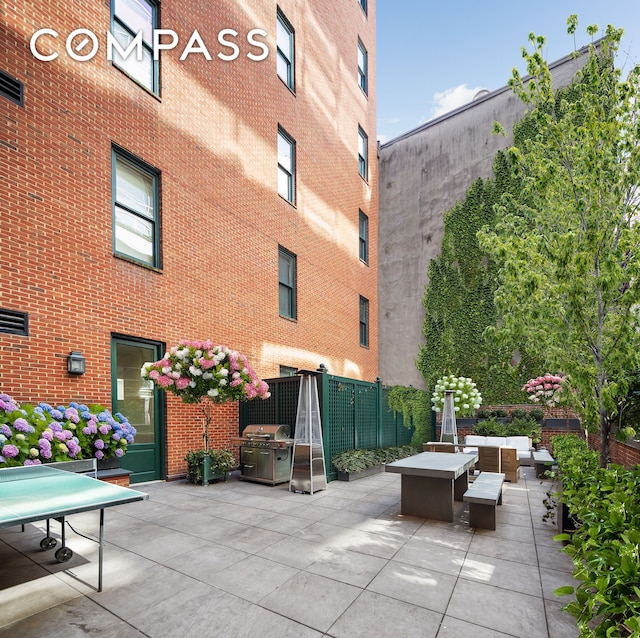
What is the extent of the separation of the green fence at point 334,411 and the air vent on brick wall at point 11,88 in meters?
6.75

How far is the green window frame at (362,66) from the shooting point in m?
17.5

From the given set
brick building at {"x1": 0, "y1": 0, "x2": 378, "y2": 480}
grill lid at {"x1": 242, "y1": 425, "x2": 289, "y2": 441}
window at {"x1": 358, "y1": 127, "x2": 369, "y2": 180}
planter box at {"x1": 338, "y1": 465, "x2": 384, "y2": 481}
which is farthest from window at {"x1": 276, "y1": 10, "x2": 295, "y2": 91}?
planter box at {"x1": 338, "y1": 465, "x2": 384, "y2": 481}

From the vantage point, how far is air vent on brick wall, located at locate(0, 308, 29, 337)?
19.3ft

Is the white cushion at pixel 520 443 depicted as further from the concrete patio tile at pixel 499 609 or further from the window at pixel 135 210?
the window at pixel 135 210

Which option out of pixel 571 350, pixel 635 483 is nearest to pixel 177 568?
pixel 635 483

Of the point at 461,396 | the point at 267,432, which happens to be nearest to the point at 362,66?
the point at 461,396

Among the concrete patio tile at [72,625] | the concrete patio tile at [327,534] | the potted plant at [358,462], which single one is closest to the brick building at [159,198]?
the potted plant at [358,462]

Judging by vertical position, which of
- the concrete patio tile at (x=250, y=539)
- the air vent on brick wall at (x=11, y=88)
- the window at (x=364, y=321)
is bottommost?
the concrete patio tile at (x=250, y=539)

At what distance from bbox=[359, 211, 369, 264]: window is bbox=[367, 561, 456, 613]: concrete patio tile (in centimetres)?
1428

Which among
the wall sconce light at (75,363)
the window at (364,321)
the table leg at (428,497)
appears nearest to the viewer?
the table leg at (428,497)

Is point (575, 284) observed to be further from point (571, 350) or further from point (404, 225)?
point (404, 225)

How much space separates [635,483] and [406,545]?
2456mm

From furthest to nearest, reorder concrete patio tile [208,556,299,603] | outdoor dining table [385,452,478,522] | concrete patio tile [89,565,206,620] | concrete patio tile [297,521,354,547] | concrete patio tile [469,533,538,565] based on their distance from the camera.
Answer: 1. outdoor dining table [385,452,478,522]
2. concrete patio tile [297,521,354,547]
3. concrete patio tile [469,533,538,565]
4. concrete patio tile [208,556,299,603]
5. concrete patio tile [89,565,206,620]

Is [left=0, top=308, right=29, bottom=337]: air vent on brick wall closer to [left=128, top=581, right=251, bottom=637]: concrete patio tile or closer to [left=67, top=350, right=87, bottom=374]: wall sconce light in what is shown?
[left=67, top=350, right=87, bottom=374]: wall sconce light
